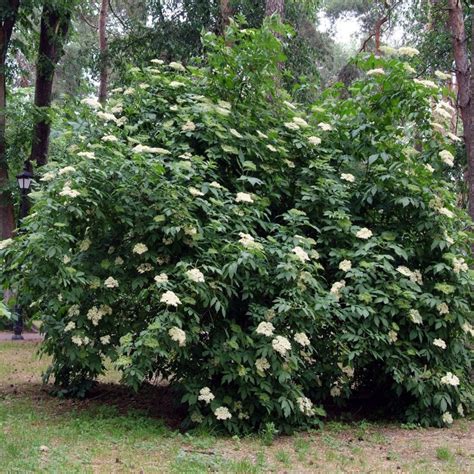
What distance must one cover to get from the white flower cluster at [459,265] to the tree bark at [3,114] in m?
10.8

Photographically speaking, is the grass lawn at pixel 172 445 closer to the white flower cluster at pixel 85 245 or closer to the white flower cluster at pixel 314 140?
the white flower cluster at pixel 85 245

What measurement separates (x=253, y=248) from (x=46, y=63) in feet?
37.8

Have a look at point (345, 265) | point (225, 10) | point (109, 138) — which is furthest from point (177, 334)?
point (225, 10)

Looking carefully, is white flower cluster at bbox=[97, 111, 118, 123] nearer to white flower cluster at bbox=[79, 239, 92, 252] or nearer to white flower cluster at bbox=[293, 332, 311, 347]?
white flower cluster at bbox=[79, 239, 92, 252]

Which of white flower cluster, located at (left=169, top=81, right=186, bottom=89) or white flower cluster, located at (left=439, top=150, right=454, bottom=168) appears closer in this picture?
white flower cluster, located at (left=439, top=150, right=454, bottom=168)

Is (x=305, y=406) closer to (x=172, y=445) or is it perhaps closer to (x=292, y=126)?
(x=172, y=445)

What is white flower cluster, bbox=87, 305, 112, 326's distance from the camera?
6020 mm

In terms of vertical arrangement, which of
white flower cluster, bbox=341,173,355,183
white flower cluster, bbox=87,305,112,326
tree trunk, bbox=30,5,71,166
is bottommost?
white flower cluster, bbox=87,305,112,326

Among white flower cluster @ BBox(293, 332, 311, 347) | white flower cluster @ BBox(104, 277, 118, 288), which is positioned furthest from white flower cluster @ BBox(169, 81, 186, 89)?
white flower cluster @ BBox(293, 332, 311, 347)

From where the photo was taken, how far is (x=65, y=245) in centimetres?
566

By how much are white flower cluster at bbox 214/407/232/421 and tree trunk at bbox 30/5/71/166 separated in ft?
35.7

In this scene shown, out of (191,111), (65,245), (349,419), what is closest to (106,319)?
(65,245)

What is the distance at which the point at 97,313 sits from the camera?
19.8 feet

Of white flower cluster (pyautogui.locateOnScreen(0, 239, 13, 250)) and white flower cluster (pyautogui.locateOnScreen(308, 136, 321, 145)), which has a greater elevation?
white flower cluster (pyautogui.locateOnScreen(308, 136, 321, 145))
